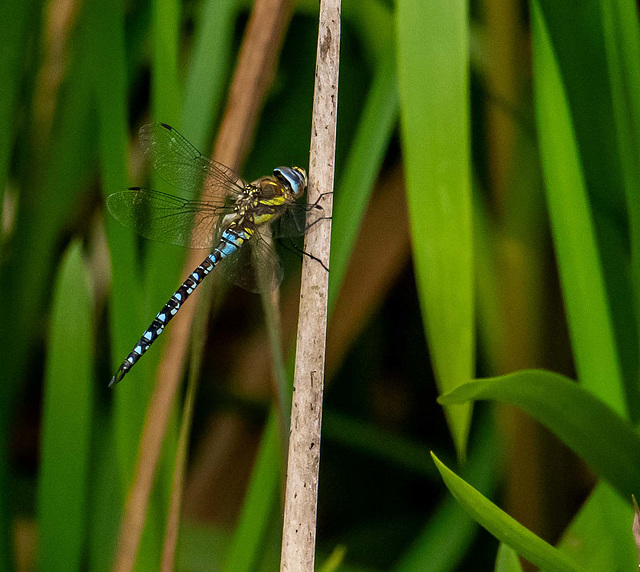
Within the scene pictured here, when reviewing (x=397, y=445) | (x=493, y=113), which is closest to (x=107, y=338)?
(x=397, y=445)

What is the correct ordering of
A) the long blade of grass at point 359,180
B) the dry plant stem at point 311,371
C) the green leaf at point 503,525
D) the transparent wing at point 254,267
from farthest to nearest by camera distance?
the transparent wing at point 254,267 < the long blade of grass at point 359,180 < the dry plant stem at point 311,371 < the green leaf at point 503,525

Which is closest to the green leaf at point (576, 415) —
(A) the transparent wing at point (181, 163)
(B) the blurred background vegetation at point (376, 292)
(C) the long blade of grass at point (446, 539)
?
(B) the blurred background vegetation at point (376, 292)

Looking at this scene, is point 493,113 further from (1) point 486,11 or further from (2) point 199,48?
(2) point 199,48

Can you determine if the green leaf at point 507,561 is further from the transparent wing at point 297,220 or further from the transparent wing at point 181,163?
the transparent wing at point 181,163

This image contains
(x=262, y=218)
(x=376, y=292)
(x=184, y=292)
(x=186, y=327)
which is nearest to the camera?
(x=186, y=327)

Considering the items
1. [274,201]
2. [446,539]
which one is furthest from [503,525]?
[274,201]

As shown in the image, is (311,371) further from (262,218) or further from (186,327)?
(262,218)

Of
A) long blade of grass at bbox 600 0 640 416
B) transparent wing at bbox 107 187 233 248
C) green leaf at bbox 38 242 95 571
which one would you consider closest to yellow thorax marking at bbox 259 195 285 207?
transparent wing at bbox 107 187 233 248
